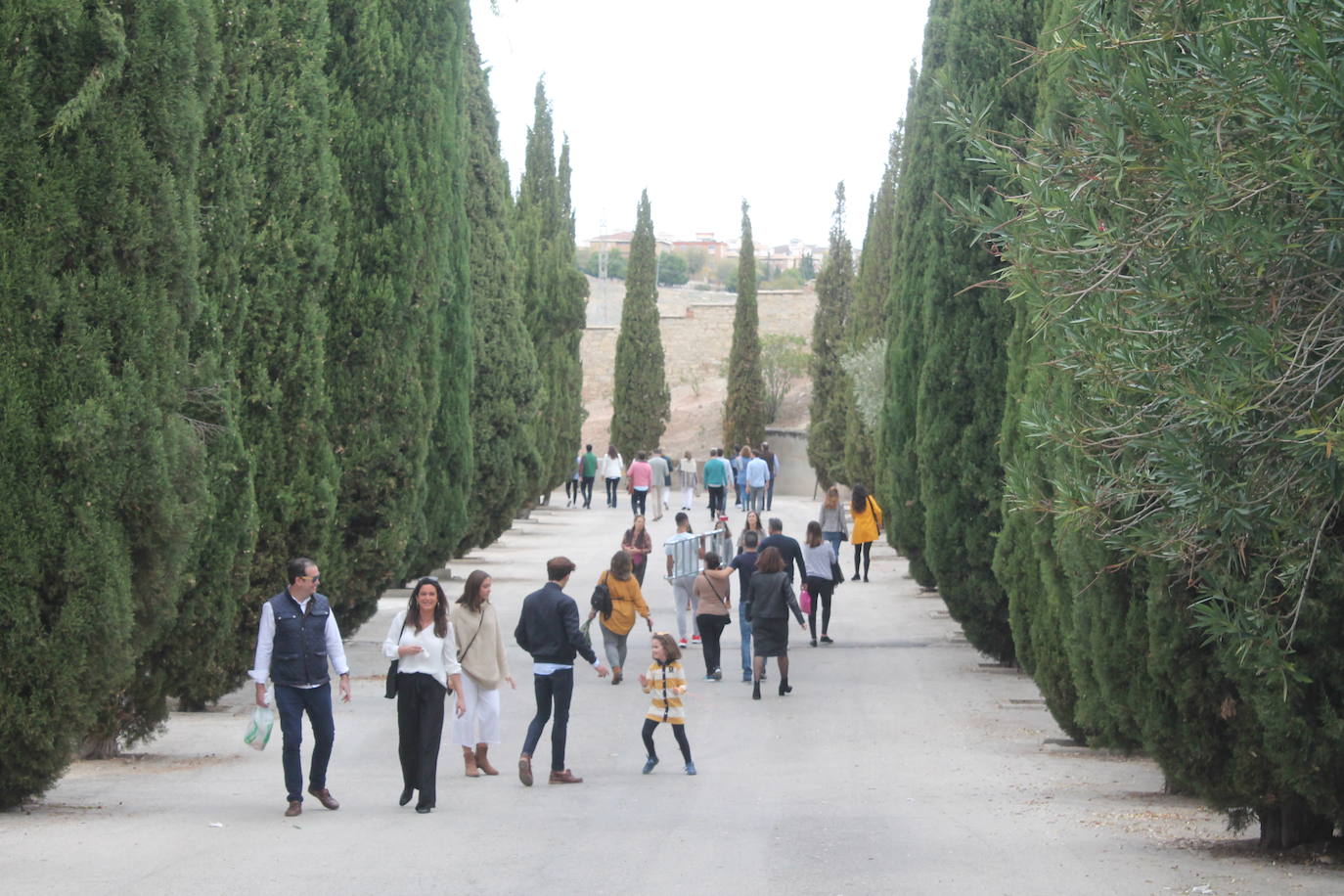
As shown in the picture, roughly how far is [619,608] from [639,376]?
43.7 meters

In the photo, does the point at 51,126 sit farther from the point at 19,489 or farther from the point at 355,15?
the point at 355,15

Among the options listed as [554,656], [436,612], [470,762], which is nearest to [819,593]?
[470,762]

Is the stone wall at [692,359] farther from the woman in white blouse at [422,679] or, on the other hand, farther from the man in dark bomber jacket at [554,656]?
the woman in white blouse at [422,679]

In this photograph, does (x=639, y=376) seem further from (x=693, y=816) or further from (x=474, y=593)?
(x=693, y=816)

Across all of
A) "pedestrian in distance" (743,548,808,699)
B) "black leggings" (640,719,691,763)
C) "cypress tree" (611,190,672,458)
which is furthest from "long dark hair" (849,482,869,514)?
"cypress tree" (611,190,672,458)

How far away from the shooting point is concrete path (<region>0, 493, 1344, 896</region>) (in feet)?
25.1

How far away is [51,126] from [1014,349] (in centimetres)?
843

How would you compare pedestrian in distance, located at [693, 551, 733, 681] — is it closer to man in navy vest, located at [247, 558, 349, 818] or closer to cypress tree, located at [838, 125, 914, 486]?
man in navy vest, located at [247, 558, 349, 818]

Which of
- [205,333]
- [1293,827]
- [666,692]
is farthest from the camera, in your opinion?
[666,692]

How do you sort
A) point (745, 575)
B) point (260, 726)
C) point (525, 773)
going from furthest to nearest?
1. point (745, 575)
2. point (525, 773)
3. point (260, 726)

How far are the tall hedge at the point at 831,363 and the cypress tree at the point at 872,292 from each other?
192 centimetres

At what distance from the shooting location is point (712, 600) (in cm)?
1593

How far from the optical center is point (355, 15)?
15953 mm

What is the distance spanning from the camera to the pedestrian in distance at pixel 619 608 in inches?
552
